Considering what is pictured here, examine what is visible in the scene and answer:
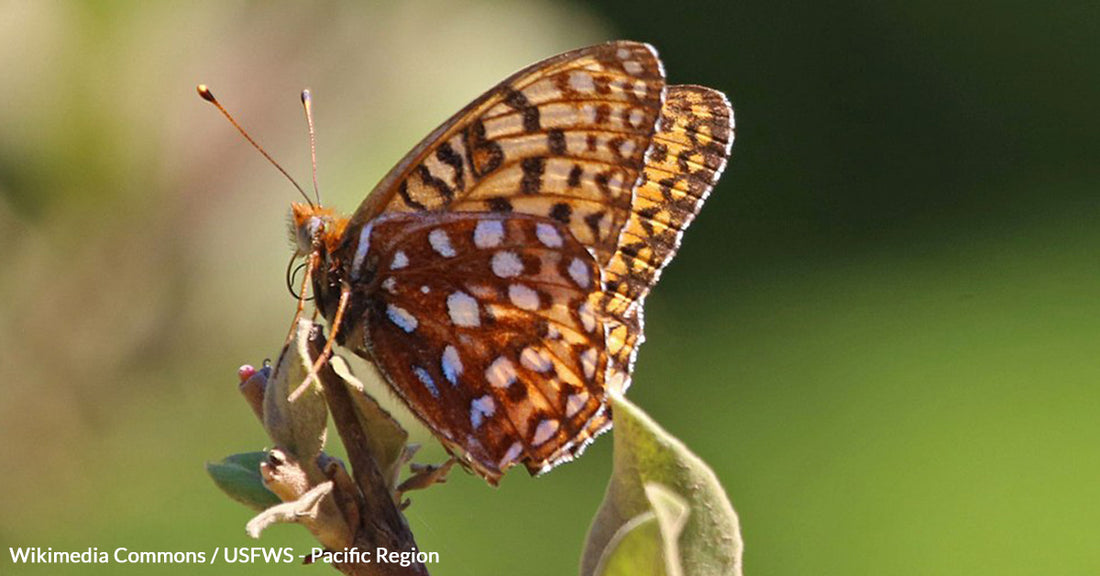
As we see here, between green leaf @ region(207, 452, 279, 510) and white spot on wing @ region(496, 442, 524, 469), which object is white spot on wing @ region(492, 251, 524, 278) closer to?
white spot on wing @ region(496, 442, 524, 469)

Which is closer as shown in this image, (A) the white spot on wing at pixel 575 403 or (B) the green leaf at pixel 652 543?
(B) the green leaf at pixel 652 543

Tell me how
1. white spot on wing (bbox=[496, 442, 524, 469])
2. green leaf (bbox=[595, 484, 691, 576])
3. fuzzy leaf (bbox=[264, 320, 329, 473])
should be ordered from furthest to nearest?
white spot on wing (bbox=[496, 442, 524, 469]) → fuzzy leaf (bbox=[264, 320, 329, 473]) → green leaf (bbox=[595, 484, 691, 576])

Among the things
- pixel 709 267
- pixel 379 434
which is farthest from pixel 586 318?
pixel 709 267

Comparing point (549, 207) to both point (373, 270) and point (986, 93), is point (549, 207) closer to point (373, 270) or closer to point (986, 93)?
point (373, 270)

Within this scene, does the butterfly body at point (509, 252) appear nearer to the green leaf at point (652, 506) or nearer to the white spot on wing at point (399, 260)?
the white spot on wing at point (399, 260)

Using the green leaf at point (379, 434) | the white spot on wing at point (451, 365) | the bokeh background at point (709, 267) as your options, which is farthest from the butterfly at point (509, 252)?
the bokeh background at point (709, 267)

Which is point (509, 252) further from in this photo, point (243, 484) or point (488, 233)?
point (243, 484)

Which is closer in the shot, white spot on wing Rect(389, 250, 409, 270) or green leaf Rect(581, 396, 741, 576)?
green leaf Rect(581, 396, 741, 576)

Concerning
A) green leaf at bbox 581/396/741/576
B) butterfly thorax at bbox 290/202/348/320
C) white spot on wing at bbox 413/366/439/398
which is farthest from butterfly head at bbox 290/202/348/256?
green leaf at bbox 581/396/741/576

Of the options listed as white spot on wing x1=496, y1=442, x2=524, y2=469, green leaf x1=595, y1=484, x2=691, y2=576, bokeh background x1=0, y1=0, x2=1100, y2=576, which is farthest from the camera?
bokeh background x1=0, y1=0, x2=1100, y2=576
